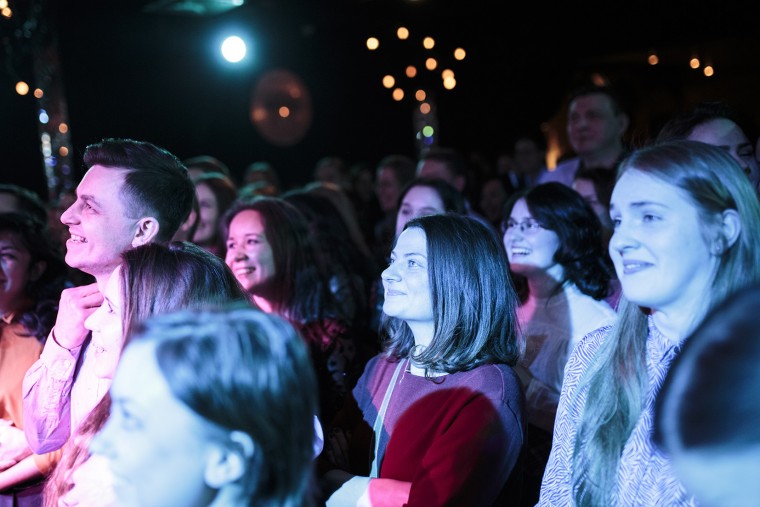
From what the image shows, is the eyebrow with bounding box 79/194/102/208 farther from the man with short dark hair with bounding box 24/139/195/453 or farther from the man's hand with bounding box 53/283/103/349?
the man's hand with bounding box 53/283/103/349

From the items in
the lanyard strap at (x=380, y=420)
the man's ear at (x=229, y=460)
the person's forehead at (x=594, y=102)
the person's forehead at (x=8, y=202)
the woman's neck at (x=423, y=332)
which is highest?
the person's forehead at (x=594, y=102)

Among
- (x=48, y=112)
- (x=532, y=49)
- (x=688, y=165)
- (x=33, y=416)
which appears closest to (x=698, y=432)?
(x=688, y=165)

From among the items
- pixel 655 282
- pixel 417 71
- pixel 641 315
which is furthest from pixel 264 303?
pixel 417 71

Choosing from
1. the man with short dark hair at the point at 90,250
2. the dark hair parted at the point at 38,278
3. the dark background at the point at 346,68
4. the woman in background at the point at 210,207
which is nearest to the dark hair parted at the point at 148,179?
the man with short dark hair at the point at 90,250

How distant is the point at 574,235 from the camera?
10.9ft

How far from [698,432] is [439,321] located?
1341mm

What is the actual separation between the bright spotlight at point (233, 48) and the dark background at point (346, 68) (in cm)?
48

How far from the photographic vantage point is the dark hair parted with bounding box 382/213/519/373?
2195mm

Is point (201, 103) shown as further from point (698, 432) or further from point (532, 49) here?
point (698, 432)

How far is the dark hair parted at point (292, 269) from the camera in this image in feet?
11.1

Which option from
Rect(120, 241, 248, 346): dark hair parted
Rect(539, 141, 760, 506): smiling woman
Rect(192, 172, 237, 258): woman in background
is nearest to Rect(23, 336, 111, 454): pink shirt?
Rect(120, 241, 248, 346): dark hair parted

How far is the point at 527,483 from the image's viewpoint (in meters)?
2.78

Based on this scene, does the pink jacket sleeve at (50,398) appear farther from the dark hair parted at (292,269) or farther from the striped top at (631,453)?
the striped top at (631,453)

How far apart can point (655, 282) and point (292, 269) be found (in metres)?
2.09
